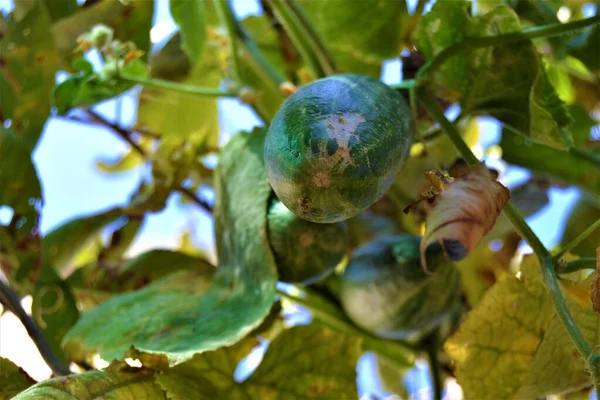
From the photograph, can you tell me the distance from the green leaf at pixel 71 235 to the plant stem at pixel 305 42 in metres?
0.24

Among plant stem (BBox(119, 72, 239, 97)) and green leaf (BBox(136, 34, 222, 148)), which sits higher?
plant stem (BBox(119, 72, 239, 97))

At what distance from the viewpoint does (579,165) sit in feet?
2.10

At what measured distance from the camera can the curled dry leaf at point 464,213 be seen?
32 cm

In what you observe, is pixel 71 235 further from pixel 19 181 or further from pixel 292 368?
pixel 292 368

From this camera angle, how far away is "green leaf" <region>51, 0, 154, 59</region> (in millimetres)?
652

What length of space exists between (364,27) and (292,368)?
267 mm

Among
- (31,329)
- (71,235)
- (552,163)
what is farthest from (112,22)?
(552,163)

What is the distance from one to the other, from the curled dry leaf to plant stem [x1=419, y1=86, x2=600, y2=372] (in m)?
0.05

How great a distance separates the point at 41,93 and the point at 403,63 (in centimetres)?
32

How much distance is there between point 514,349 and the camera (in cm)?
47

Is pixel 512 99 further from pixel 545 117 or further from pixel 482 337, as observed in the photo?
pixel 482 337

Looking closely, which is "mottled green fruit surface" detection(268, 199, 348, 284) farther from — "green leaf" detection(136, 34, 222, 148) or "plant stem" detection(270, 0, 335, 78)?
"green leaf" detection(136, 34, 222, 148)

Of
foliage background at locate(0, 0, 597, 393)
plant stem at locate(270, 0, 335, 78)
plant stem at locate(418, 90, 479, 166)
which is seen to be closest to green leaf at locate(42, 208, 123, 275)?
foliage background at locate(0, 0, 597, 393)

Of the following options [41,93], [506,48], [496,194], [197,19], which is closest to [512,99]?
[506,48]
